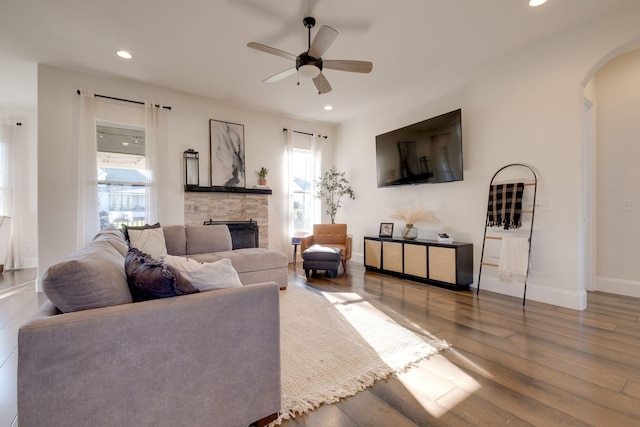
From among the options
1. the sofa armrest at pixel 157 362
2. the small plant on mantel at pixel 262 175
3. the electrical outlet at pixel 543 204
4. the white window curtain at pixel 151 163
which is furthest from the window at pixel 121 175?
the electrical outlet at pixel 543 204

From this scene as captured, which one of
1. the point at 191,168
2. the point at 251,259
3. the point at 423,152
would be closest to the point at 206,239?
the point at 251,259

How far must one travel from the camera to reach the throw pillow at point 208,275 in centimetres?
133

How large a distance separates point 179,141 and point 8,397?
12.5ft

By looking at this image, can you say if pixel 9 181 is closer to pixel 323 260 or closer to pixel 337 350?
pixel 323 260

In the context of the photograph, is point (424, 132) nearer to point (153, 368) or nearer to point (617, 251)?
point (617, 251)

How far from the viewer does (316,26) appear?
297 cm

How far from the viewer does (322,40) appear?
8.33 ft

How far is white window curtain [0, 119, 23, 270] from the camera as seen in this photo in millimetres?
4996

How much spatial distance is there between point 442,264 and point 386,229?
1335 millimetres

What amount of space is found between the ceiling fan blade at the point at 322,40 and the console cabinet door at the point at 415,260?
2834 millimetres

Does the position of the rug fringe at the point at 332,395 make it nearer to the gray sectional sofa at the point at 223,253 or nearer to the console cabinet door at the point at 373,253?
the gray sectional sofa at the point at 223,253

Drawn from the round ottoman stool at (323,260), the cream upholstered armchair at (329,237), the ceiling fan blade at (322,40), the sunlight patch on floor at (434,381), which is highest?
the ceiling fan blade at (322,40)

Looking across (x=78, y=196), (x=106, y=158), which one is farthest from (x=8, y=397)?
(x=106, y=158)

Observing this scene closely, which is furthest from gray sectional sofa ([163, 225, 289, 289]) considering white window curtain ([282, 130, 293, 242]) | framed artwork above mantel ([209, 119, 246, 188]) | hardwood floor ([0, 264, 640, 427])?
white window curtain ([282, 130, 293, 242])
